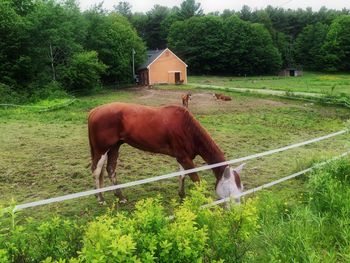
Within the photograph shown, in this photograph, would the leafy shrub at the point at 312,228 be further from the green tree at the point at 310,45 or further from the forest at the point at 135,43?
the green tree at the point at 310,45

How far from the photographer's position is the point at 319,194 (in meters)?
4.91

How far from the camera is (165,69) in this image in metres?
44.6

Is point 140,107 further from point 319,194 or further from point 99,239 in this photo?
point 99,239

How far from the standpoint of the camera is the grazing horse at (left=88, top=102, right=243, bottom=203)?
5.89m

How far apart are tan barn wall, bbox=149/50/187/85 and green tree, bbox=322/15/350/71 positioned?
32204mm

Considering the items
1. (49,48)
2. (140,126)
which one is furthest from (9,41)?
(140,126)

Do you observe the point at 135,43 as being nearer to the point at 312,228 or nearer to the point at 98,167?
the point at 98,167

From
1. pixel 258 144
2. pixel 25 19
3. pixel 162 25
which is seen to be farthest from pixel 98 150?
pixel 162 25

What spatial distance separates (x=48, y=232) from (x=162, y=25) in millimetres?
78518

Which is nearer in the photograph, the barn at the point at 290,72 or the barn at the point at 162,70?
the barn at the point at 162,70

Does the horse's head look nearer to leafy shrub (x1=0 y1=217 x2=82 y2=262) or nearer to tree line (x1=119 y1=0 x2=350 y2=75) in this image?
leafy shrub (x1=0 y1=217 x2=82 y2=262)

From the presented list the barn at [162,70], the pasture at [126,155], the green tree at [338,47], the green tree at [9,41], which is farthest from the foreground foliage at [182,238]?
the green tree at [338,47]

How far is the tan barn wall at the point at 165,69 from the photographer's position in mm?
43441

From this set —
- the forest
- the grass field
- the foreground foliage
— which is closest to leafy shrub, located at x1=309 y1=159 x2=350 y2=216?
the foreground foliage
